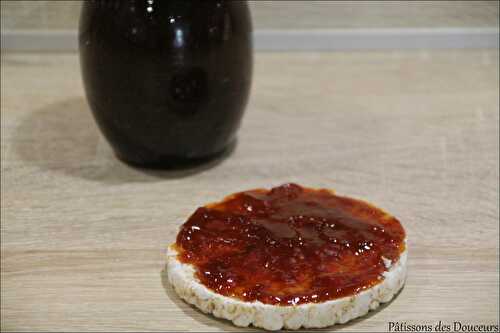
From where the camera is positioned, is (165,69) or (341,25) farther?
(341,25)

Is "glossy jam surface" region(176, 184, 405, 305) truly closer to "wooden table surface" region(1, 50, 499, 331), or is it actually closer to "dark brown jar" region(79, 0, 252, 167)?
"wooden table surface" region(1, 50, 499, 331)

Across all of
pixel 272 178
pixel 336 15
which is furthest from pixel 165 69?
pixel 336 15

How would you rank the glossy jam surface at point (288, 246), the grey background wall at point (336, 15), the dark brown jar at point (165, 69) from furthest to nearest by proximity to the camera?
the grey background wall at point (336, 15) → the dark brown jar at point (165, 69) → the glossy jam surface at point (288, 246)

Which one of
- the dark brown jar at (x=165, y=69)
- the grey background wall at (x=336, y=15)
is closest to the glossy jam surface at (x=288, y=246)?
the dark brown jar at (x=165, y=69)

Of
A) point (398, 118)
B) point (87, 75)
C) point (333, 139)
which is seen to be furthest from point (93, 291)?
point (398, 118)

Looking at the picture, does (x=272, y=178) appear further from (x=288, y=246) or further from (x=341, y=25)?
(x=341, y=25)

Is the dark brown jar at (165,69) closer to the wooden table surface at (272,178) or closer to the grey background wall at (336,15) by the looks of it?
the wooden table surface at (272,178)

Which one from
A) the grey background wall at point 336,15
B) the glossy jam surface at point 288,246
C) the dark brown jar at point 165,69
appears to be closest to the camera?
the glossy jam surface at point 288,246
